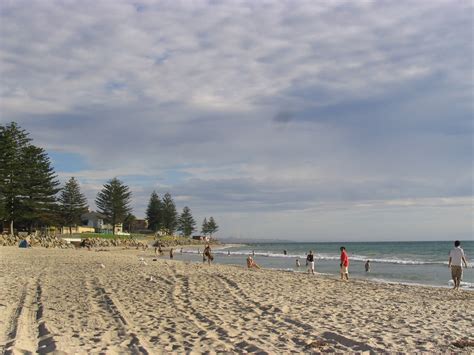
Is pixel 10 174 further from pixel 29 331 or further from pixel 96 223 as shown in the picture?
pixel 96 223

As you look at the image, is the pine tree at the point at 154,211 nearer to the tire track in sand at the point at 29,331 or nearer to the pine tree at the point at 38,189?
the pine tree at the point at 38,189

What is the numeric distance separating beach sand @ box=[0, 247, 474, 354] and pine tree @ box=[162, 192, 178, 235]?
101 m

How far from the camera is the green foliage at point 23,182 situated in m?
49.2

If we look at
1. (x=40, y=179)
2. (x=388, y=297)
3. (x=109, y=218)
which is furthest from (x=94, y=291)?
(x=109, y=218)

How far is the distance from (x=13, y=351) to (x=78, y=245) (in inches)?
2066

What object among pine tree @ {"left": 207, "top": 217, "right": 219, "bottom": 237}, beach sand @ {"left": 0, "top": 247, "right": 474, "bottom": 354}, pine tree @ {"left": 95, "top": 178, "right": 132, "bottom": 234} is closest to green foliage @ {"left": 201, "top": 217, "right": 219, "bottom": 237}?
pine tree @ {"left": 207, "top": 217, "right": 219, "bottom": 237}

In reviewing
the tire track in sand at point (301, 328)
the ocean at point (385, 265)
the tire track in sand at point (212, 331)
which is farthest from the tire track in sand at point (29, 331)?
the ocean at point (385, 265)

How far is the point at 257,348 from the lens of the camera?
675cm

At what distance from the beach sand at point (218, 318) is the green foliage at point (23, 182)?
38895 millimetres

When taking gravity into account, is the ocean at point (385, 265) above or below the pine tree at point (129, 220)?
below

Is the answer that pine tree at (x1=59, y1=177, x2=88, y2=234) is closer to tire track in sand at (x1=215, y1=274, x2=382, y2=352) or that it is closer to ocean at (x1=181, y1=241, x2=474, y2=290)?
ocean at (x1=181, y1=241, x2=474, y2=290)

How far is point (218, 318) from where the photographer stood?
901 centimetres

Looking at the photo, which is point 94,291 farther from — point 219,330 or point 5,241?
point 5,241

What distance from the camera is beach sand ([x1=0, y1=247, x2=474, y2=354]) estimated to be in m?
7.00
